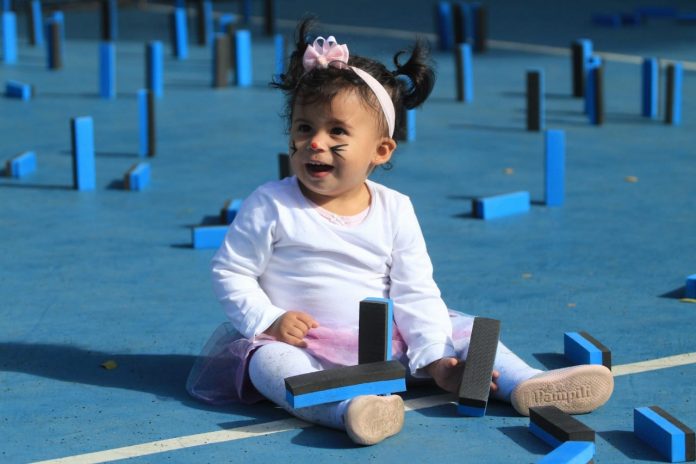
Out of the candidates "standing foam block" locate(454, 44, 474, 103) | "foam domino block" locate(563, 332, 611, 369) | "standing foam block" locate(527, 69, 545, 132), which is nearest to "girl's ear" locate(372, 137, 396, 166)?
"foam domino block" locate(563, 332, 611, 369)

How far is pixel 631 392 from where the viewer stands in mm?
3834

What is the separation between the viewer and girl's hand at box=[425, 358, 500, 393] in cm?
372

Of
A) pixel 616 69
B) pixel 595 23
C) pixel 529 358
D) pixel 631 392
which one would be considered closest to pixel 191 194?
pixel 529 358

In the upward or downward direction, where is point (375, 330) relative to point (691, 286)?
upward

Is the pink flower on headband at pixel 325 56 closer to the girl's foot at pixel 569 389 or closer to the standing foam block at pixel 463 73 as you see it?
the girl's foot at pixel 569 389

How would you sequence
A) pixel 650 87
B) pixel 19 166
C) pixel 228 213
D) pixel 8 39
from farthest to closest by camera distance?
pixel 8 39
pixel 650 87
pixel 19 166
pixel 228 213

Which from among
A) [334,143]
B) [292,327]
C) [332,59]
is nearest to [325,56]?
[332,59]

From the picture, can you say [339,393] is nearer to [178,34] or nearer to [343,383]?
[343,383]

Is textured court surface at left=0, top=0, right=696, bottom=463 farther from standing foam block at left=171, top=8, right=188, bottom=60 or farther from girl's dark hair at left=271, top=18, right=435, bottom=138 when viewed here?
standing foam block at left=171, top=8, right=188, bottom=60

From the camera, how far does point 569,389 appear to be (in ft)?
11.8

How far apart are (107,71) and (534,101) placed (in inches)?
141

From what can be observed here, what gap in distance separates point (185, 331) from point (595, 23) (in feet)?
37.6

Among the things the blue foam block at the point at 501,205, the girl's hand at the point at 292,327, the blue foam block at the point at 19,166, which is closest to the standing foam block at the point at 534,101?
the blue foam block at the point at 501,205

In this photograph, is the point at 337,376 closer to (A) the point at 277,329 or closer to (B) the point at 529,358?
(A) the point at 277,329
